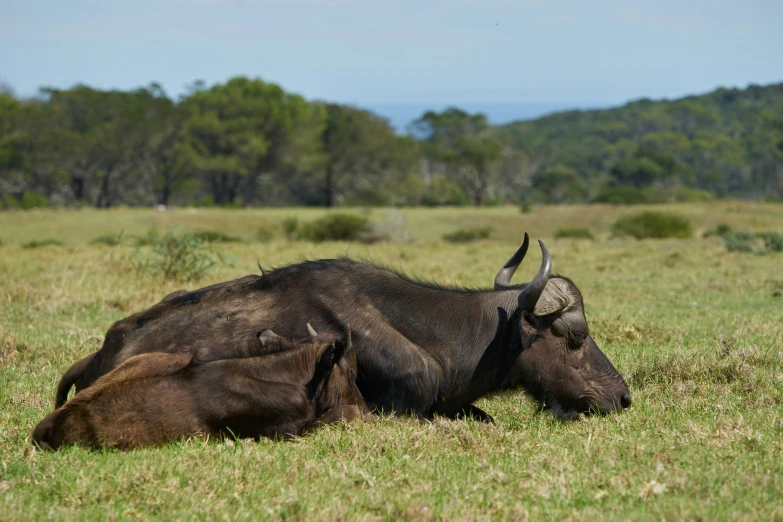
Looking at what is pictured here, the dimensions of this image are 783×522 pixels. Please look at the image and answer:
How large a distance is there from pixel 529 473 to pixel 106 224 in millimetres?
36951

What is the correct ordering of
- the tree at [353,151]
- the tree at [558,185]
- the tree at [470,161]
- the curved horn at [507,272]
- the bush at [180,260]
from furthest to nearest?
the tree at [558,185], the tree at [470,161], the tree at [353,151], the bush at [180,260], the curved horn at [507,272]

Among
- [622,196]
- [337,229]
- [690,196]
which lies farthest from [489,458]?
[690,196]

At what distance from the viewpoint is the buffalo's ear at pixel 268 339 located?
6098 millimetres

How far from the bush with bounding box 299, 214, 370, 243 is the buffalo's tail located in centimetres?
2379

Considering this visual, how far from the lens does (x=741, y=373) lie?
7.05 metres

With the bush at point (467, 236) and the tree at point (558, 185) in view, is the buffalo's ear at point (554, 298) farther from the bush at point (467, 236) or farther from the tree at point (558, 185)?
the tree at point (558, 185)

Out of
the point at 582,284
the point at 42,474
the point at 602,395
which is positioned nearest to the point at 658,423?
the point at 602,395

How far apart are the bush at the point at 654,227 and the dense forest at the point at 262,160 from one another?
53.7ft

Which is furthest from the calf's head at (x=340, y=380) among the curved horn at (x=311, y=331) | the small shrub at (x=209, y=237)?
the small shrub at (x=209, y=237)

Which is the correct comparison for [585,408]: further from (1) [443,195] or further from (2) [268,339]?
(1) [443,195]

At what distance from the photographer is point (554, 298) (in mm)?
6559

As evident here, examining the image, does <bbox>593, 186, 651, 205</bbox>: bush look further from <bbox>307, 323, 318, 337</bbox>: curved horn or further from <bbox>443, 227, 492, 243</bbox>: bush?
<bbox>307, 323, 318, 337</bbox>: curved horn

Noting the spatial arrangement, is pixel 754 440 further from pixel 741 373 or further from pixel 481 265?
pixel 481 265

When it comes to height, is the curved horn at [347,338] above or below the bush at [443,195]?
above
